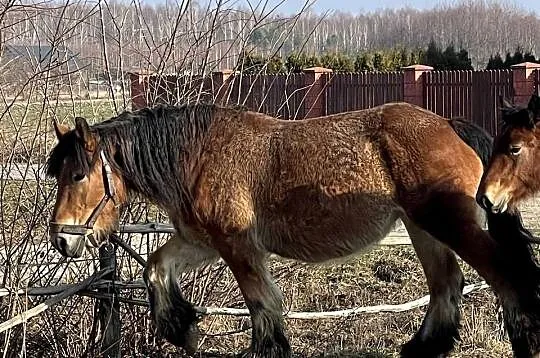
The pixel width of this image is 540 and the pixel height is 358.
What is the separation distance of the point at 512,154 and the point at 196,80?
2.58m

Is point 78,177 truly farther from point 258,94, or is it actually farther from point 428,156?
point 258,94

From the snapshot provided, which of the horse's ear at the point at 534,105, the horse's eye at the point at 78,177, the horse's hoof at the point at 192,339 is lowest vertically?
the horse's hoof at the point at 192,339

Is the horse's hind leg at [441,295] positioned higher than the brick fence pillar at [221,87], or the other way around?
the brick fence pillar at [221,87]

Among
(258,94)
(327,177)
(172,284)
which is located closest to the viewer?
(327,177)

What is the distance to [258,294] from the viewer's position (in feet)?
17.2

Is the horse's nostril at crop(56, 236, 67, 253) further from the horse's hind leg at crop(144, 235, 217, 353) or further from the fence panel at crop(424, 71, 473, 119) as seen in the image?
the fence panel at crop(424, 71, 473, 119)

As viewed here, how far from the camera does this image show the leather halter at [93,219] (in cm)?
504

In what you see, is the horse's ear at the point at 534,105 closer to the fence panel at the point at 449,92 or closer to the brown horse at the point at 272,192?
the brown horse at the point at 272,192

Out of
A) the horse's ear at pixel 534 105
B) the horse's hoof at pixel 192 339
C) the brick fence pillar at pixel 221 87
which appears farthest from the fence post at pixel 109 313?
the horse's ear at pixel 534 105

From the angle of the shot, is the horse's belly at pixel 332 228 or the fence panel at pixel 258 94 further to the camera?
the fence panel at pixel 258 94

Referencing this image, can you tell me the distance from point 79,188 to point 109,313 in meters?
1.09

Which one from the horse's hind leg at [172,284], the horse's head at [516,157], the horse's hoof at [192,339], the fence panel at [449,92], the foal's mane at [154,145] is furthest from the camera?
the fence panel at [449,92]

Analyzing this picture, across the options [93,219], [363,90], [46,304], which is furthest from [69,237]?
[363,90]

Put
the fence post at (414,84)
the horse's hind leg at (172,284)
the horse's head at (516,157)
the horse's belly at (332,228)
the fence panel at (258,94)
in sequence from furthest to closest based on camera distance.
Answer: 1. the fence post at (414,84)
2. the fence panel at (258,94)
3. the horse's hind leg at (172,284)
4. the horse's belly at (332,228)
5. the horse's head at (516,157)
